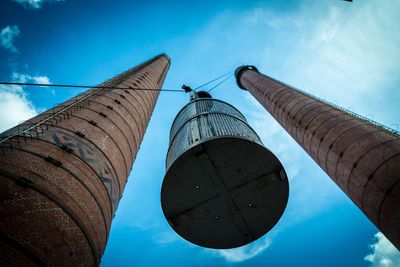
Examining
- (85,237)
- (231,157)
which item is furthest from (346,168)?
(85,237)

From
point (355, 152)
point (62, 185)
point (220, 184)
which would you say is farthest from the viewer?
point (355, 152)

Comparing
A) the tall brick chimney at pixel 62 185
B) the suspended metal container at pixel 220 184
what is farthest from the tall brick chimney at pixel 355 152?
the tall brick chimney at pixel 62 185

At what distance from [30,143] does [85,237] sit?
2306 millimetres

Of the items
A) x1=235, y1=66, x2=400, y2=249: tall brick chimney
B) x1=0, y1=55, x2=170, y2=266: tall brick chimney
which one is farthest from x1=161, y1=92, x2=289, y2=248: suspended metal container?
x1=235, y1=66, x2=400, y2=249: tall brick chimney

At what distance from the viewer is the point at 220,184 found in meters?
5.39

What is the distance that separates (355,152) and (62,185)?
879 centimetres

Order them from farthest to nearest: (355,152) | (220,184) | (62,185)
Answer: (355,152) → (220,184) → (62,185)

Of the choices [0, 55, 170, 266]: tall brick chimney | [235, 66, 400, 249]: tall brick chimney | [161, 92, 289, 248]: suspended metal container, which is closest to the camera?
[0, 55, 170, 266]: tall brick chimney

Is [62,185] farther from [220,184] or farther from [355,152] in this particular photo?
[355,152]

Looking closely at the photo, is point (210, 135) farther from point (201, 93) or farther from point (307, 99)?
point (307, 99)

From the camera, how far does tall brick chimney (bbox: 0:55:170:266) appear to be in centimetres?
366

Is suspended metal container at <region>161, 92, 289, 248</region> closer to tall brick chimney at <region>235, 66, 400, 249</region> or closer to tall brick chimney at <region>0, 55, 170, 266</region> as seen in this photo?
tall brick chimney at <region>0, 55, 170, 266</region>

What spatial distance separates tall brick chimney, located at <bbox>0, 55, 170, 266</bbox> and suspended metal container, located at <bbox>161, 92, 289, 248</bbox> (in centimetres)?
169

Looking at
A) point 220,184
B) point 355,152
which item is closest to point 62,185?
point 220,184
